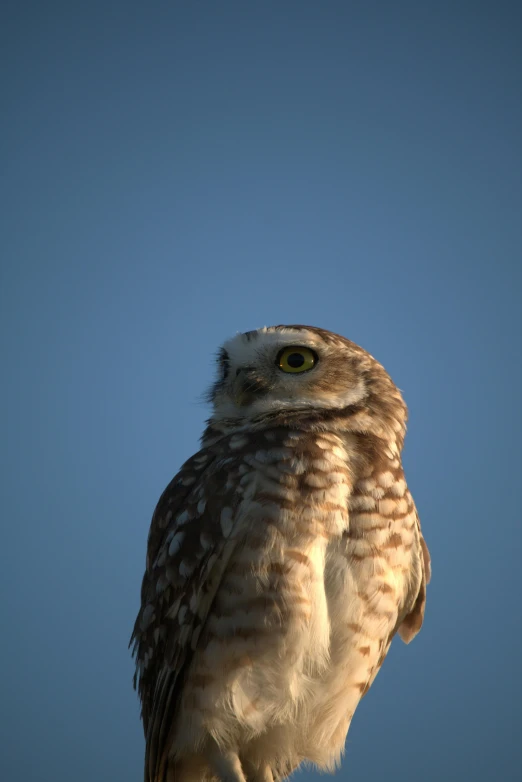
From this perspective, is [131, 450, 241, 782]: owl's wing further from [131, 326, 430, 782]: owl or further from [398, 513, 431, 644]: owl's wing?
[398, 513, 431, 644]: owl's wing

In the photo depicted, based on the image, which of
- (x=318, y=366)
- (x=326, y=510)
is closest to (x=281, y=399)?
(x=318, y=366)

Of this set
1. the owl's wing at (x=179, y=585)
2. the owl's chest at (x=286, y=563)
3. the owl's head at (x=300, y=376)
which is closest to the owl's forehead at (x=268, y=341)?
the owl's head at (x=300, y=376)

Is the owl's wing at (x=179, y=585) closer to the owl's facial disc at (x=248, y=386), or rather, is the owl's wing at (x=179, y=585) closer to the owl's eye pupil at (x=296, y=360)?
the owl's facial disc at (x=248, y=386)

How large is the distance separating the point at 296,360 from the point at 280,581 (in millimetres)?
871

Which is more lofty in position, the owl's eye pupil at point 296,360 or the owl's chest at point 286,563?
the owl's eye pupil at point 296,360

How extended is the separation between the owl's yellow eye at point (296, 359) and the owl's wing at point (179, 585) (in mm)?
439

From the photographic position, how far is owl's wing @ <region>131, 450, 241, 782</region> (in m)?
2.37

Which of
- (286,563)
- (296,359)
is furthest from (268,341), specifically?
(286,563)

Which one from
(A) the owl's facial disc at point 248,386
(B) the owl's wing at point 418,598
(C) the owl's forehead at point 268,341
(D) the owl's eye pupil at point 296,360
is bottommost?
(B) the owl's wing at point 418,598

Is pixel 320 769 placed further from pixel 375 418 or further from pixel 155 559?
pixel 375 418

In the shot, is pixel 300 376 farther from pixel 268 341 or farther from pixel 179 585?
pixel 179 585

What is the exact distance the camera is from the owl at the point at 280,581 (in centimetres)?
227

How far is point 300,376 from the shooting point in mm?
2734

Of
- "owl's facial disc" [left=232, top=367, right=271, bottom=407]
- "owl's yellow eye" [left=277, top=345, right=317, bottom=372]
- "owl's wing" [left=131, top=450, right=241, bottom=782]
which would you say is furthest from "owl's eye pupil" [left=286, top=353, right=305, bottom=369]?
"owl's wing" [left=131, top=450, right=241, bottom=782]
